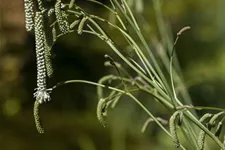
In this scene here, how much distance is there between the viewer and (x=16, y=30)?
12.7ft

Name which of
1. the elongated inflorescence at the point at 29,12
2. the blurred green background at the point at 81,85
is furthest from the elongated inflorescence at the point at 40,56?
the blurred green background at the point at 81,85

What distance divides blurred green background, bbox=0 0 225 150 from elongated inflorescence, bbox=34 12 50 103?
6.50ft

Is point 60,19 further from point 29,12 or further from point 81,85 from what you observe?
point 81,85

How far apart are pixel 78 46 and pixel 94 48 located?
0.34 feet

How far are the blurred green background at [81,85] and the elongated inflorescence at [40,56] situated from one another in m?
1.98

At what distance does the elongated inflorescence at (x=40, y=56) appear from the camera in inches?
38.8

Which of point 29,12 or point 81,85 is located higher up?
point 29,12

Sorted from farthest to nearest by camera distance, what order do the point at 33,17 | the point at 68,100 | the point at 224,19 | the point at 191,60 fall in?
the point at 191,60
the point at 68,100
the point at 224,19
the point at 33,17

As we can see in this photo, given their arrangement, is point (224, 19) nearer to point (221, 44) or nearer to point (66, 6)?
point (221, 44)

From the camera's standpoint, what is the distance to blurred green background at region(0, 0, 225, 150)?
11.4 ft

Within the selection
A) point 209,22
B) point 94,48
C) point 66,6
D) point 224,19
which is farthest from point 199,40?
point 66,6

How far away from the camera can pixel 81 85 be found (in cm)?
419

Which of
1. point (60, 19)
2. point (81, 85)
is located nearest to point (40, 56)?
point (60, 19)

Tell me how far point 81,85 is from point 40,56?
319cm
